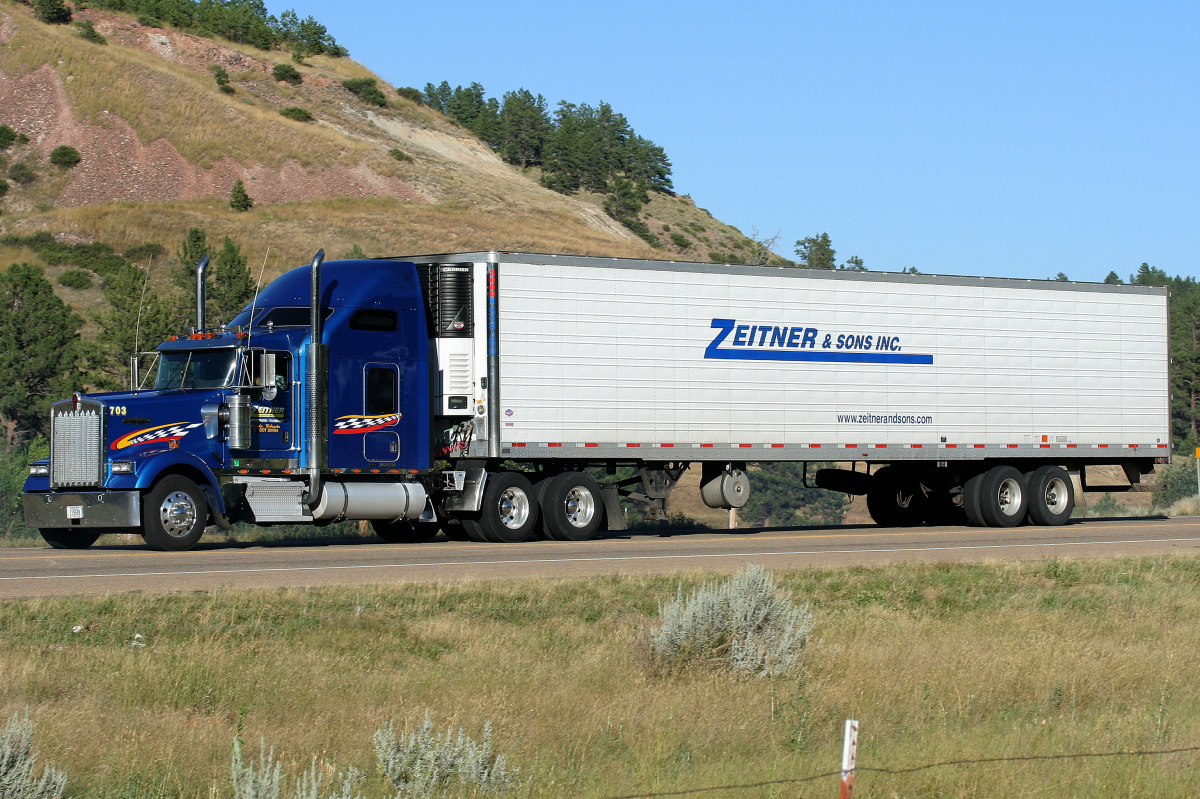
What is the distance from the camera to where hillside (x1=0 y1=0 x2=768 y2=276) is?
91.8 meters

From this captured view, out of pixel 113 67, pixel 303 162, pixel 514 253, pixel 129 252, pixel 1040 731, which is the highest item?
pixel 113 67

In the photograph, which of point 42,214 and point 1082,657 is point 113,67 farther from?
point 1082,657

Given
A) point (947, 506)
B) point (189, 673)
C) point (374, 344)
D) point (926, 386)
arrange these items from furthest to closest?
point (947, 506) → point (926, 386) → point (374, 344) → point (189, 673)

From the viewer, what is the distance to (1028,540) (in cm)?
2373

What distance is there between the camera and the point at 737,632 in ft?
38.1

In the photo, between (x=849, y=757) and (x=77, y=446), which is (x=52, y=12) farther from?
(x=849, y=757)

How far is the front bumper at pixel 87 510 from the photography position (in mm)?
19062

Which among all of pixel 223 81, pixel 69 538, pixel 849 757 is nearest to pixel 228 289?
pixel 69 538

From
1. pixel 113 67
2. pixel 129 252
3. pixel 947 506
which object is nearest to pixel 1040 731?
pixel 947 506

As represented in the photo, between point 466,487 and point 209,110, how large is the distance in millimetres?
96151

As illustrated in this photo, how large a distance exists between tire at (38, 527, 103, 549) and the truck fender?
2220 millimetres

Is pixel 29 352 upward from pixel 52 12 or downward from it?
downward

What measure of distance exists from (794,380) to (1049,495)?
6939 millimetres

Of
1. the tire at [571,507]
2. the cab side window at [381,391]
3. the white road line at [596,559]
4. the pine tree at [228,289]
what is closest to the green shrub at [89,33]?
the pine tree at [228,289]
